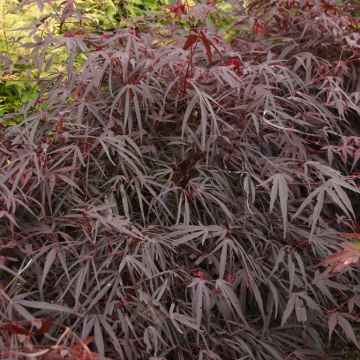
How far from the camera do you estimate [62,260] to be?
1.42 m

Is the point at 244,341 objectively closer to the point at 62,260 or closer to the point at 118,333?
the point at 118,333

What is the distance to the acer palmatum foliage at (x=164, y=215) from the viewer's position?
1449 mm

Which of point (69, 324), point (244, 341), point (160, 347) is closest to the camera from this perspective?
point (69, 324)

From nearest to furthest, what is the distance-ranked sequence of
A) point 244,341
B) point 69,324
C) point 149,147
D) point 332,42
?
point 69,324
point 244,341
point 149,147
point 332,42

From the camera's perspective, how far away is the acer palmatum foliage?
57.1 inches

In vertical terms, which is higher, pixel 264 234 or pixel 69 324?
pixel 69 324

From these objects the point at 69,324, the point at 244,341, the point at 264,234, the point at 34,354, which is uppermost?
the point at 34,354

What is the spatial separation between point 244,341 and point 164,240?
46cm

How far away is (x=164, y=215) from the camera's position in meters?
1.73

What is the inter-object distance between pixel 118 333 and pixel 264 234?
68cm

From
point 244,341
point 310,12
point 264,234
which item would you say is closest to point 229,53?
point 310,12

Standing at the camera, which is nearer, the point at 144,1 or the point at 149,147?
the point at 149,147

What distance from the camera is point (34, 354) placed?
2.98 ft

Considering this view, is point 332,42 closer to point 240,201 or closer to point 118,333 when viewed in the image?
point 240,201
